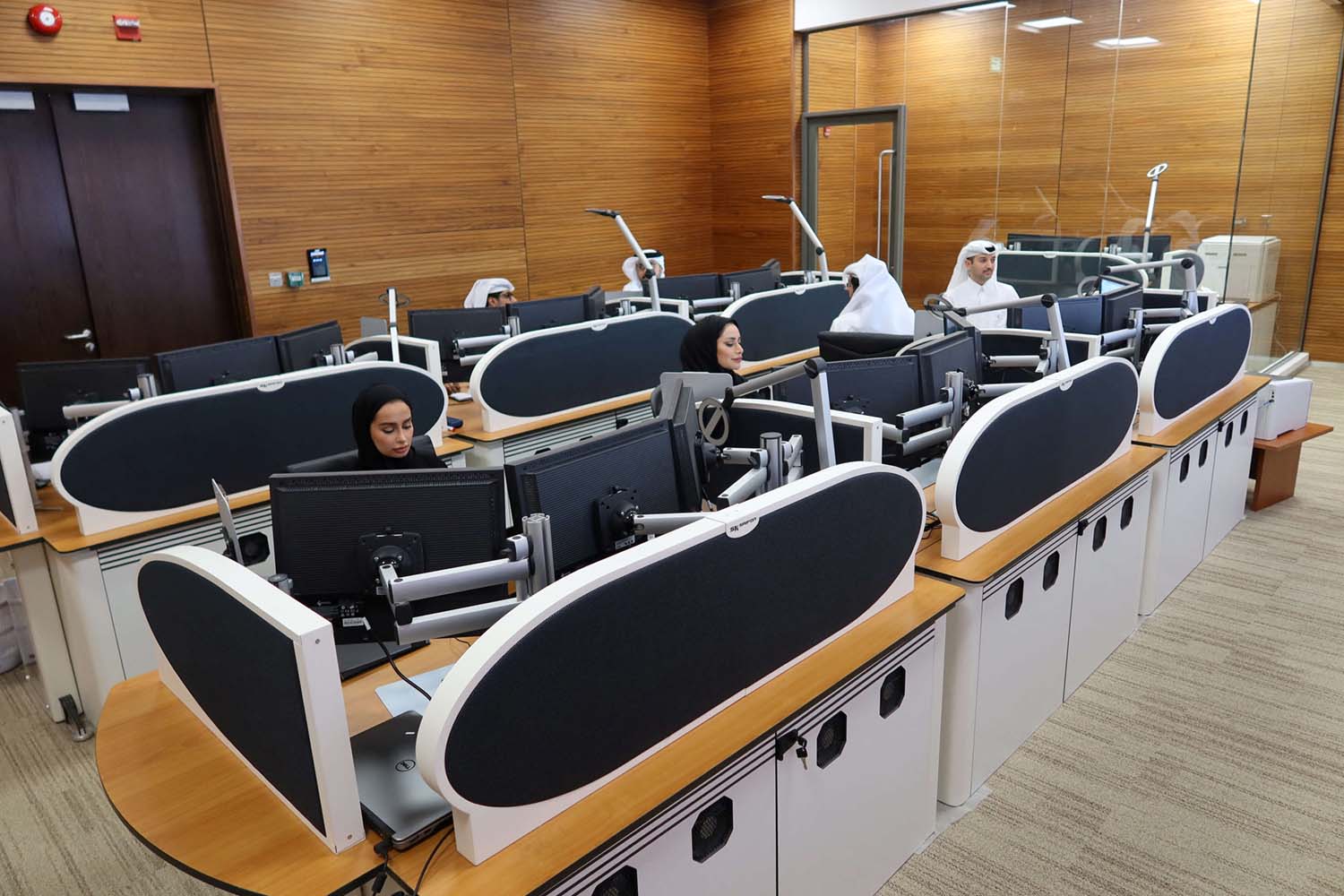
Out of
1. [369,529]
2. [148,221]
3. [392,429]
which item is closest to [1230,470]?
[392,429]

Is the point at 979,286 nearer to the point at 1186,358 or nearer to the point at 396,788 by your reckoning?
the point at 1186,358

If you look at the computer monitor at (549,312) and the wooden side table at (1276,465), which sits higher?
the computer monitor at (549,312)

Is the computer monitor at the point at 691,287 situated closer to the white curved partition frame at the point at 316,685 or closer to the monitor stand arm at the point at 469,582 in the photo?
the monitor stand arm at the point at 469,582

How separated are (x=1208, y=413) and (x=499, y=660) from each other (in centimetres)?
348

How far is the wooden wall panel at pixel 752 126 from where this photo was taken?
8172 millimetres

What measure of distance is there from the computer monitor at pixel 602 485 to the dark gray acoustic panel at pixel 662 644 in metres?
0.26

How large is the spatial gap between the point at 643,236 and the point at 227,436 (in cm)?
558

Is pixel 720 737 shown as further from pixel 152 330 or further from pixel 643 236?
pixel 643 236

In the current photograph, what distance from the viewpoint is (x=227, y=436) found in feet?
10.7

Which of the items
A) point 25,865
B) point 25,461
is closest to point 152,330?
point 25,461

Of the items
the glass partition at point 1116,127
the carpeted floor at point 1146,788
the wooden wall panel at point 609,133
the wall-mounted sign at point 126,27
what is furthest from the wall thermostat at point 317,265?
the glass partition at point 1116,127

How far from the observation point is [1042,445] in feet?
8.84

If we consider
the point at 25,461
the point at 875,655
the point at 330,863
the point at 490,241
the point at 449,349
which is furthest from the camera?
the point at 490,241

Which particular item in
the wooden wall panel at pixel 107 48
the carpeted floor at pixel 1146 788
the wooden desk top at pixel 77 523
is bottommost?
the carpeted floor at pixel 1146 788
